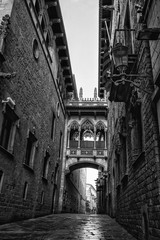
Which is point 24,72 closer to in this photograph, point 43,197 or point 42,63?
point 42,63

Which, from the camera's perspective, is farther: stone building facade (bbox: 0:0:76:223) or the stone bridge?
the stone bridge

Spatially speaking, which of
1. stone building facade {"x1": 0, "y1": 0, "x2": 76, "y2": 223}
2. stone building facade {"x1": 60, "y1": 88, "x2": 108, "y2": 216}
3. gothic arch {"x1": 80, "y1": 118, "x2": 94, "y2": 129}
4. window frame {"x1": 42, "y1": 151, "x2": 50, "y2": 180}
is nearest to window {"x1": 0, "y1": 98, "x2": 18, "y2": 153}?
stone building facade {"x1": 0, "y1": 0, "x2": 76, "y2": 223}

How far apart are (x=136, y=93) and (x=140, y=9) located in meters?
1.96

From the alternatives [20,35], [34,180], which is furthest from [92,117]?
[20,35]

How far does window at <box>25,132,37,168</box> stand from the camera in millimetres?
11083

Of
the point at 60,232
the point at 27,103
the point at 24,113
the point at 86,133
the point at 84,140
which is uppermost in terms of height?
the point at 86,133

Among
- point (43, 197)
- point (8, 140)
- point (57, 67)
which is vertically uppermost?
point (57, 67)

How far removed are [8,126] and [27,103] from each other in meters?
2.08

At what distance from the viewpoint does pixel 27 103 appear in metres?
10.4

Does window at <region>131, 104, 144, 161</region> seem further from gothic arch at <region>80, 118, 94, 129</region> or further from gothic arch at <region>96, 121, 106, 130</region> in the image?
gothic arch at <region>80, 118, 94, 129</region>

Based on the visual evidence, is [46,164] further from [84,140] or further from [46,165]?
[84,140]

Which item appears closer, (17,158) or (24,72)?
(17,158)

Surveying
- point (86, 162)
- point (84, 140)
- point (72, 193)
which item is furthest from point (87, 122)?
point (72, 193)

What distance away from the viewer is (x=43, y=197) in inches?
542
